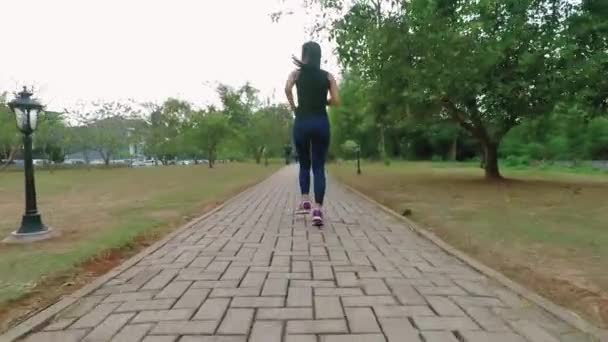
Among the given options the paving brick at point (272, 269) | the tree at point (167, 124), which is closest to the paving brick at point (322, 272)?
the paving brick at point (272, 269)

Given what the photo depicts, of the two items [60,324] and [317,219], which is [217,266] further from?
[317,219]

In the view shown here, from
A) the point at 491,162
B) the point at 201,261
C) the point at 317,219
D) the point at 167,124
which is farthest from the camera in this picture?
the point at 167,124

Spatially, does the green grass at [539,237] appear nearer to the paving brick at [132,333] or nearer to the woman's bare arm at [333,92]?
the woman's bare arm at [333,92]

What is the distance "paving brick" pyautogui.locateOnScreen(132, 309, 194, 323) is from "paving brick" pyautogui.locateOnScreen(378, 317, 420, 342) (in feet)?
3.76

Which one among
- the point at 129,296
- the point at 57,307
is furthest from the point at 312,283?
the point at 57,307

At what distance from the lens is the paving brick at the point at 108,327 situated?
8.00 feet

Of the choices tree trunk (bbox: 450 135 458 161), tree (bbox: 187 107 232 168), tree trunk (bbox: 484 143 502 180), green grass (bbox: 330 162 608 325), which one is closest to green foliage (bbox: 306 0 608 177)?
tree trunk (bbox: 484 143 502 180)

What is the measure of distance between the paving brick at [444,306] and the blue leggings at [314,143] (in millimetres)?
2776

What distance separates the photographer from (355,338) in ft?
7.77

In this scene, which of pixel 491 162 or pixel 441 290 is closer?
pixel 441 290

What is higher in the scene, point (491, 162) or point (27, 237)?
point (491, 162)

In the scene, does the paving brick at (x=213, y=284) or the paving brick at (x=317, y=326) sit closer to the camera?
the paving brick at (x=317, y=326)

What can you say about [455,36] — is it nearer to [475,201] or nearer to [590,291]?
[475,201]

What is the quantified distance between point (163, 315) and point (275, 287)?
84 cm
